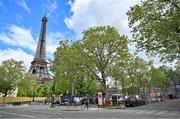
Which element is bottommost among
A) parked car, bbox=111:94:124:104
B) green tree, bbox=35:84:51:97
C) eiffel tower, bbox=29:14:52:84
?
parked car, bbox=111:94:124:104

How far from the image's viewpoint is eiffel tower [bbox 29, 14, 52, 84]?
423ft

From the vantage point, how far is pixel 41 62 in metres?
131

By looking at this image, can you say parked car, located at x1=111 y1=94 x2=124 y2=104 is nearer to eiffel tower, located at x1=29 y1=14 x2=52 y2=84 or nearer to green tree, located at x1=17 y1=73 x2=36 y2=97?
green tree, located at x1=17 y1=73 x2=36 y2=97

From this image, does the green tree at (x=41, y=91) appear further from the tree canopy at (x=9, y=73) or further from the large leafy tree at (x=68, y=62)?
the large leafy tree at (x=68, y=62)

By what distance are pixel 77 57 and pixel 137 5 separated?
26277 mm

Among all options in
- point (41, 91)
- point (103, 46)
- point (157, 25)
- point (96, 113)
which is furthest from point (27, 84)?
point (157, 25)

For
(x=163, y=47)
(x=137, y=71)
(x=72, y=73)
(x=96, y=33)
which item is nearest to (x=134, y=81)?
(x=137, y=71)

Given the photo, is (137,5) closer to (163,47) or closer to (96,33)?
(163,47)

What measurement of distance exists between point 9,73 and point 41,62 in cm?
5600

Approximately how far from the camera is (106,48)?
1898 inches

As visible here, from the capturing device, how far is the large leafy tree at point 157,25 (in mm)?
24062

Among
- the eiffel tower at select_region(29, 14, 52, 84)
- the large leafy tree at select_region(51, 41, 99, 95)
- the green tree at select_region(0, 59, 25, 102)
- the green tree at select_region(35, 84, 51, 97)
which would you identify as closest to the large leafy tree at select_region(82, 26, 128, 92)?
the large leafy tree at select_region(51, 41, 99, 95)

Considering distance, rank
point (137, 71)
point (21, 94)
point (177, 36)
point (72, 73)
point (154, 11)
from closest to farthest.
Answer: point (177, 36)
point (154, 11)
point (72, 73)
point (137, 71)
point (21, 94)

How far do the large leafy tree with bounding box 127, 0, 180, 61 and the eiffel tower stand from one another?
342 ft
